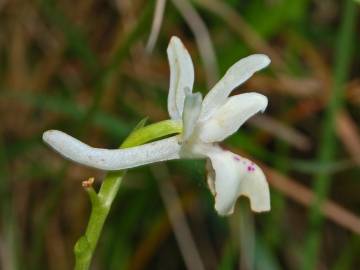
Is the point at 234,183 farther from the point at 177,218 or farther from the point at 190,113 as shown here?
the point at 177,218

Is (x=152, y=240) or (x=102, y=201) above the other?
(x=102, y=201)

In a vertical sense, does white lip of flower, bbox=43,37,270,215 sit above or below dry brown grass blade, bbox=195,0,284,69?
above

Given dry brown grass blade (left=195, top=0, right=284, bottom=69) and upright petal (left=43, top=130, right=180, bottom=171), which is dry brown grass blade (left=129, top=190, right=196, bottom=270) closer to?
dry brown grass blade (left=195, top=0, right=284, bottom=69)

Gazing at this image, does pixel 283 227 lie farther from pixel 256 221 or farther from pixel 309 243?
pixel 309 243

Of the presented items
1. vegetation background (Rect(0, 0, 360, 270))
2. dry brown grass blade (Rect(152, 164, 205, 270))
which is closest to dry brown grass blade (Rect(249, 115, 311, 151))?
vegetation background (Rect(0, 0, 360, 270))

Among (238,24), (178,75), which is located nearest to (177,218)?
(238,24)

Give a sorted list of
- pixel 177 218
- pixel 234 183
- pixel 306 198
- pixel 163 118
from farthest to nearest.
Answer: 1. pixel 163 118
2. pixel 177 218
3. pixel 306 198
4. pixel 234 183

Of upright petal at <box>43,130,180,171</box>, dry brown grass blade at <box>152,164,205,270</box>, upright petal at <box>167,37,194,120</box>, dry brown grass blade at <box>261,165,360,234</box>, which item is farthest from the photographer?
dry brown grass blade at <box>152,164,205,270</box>
